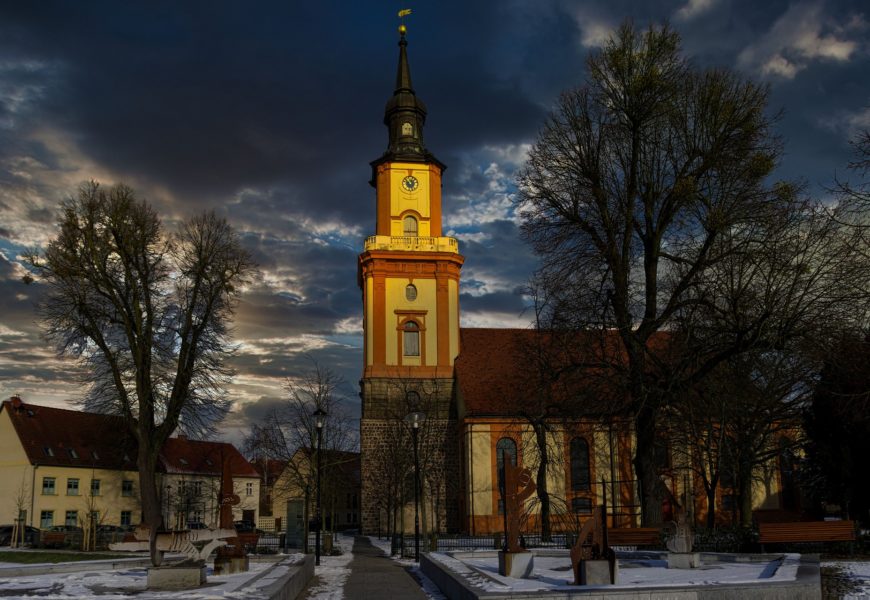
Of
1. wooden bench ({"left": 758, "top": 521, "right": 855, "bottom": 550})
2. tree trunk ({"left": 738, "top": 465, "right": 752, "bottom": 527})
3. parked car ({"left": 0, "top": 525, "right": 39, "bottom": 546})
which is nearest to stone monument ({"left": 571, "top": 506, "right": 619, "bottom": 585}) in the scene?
wooden bench ({"left": 758, "top": 521, "right": 855, "bottom": 550})

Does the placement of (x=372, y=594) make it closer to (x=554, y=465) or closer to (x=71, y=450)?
(x=554, y=465)

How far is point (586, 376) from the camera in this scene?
77.6ft

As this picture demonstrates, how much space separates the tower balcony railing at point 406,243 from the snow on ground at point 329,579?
21495 millimetres

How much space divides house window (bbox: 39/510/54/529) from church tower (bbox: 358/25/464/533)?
19005 mm

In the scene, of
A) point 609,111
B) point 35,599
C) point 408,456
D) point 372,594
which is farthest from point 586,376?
point 408,456

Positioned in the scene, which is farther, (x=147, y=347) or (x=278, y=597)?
(x=147, y=347)

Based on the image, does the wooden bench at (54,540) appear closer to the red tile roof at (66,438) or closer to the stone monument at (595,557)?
the red tile roof at (66,438)

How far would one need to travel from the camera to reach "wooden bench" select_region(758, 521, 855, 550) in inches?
742

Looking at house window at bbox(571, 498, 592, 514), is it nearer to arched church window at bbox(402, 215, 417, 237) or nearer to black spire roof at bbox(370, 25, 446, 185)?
A: arched church window at bbox(402, 215, 417, 237)

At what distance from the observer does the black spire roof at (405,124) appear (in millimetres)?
47812

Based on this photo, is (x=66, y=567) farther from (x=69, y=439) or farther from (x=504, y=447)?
(x=69, y=439)

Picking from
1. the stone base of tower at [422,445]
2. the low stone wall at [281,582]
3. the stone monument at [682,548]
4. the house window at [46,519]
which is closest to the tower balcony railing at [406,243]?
the stone base of tower at [422,445]

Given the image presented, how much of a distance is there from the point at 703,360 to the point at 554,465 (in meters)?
20.6

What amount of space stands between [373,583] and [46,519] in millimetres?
38968
